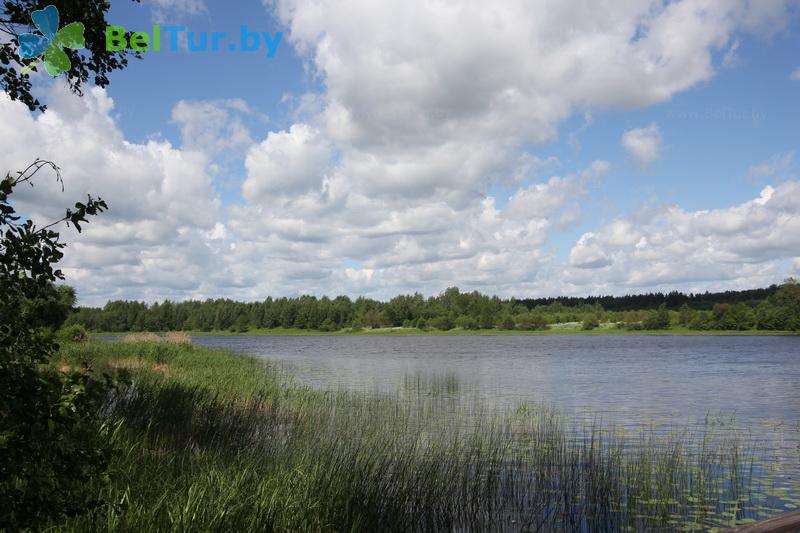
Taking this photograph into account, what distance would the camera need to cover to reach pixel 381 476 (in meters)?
10.5

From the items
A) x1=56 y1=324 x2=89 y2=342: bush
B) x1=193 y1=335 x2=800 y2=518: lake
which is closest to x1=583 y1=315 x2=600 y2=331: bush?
x1=193 y1=335 x2=800 y2=518: lake

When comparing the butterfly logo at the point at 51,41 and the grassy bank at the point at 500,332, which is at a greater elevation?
the butterfly logo at the point at 51,41

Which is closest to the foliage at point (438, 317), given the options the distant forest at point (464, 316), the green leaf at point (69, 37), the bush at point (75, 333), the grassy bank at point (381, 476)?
the distant forest at point (464, 316)

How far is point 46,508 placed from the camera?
11.2ft

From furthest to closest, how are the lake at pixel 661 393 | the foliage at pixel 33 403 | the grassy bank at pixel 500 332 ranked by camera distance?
the grassy bank at pixel 500 332, the lake at pixel 661 393, the foliage at pixel 33 403

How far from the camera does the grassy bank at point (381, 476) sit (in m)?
7.59

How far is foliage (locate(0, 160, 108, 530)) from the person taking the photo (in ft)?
10.8

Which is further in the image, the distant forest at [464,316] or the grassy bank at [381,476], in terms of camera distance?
the distant forest at [464,316]

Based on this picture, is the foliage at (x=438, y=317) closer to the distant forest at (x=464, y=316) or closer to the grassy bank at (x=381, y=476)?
the distant forest at (x=464, y=316)

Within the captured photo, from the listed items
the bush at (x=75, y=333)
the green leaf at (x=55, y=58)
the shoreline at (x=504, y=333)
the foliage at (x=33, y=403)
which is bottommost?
the shoreline at (x=504, y=333)

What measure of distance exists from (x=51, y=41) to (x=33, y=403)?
3556mm

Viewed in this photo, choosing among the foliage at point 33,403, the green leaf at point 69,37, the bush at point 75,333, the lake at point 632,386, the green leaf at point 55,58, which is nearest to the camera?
the foliage at point 33,403

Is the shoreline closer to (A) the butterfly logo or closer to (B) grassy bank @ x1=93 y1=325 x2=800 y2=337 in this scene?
(B) grassy bank @ x1=93 y1=325 x2=800 y2=337

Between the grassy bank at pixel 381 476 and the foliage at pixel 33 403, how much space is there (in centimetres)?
76
